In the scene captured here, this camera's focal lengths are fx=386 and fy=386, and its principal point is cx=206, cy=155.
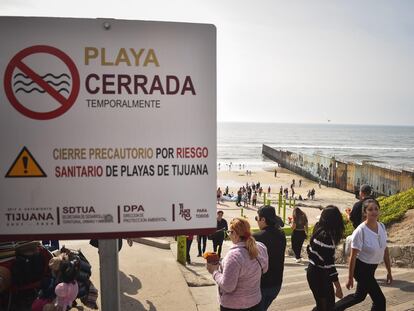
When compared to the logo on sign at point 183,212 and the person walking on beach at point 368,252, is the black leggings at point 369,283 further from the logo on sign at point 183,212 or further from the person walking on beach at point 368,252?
the logo on sign at point 183,212

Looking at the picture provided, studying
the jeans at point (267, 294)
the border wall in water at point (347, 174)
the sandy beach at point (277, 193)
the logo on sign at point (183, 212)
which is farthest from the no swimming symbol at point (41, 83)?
the border wall in water at point (347, 174)

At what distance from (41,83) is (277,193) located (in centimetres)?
4401

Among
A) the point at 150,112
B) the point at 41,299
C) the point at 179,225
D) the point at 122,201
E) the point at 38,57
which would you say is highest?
the point at 38,57

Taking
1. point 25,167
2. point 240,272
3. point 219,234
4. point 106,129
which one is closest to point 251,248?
point 240,272

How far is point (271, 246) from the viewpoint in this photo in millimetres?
3793

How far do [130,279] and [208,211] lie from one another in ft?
15.8

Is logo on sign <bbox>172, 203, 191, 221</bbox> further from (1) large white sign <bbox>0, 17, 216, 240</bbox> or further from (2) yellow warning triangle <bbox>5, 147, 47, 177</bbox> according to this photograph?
(2) yellow warning triangle <bbox>5, 147, 47, 177</bbox>

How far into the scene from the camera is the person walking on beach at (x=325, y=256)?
13.2 feet

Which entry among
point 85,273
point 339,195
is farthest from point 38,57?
point 339,195

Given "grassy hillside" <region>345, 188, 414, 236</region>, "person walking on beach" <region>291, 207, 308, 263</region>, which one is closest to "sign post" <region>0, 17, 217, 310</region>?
"person walking on beach" <region>291, 207, 308, 263</region>

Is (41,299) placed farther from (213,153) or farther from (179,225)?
(213,153)

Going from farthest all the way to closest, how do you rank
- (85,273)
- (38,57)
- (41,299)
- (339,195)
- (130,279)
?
1. (339,195)
2. (130,279)
3. (85,273)
4. (41,299)
5. (38,57)

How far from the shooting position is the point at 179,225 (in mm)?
2219

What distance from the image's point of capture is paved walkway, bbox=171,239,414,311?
17.4 feet
